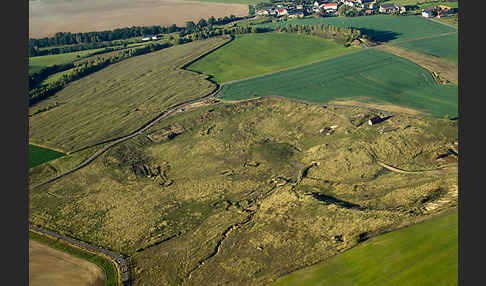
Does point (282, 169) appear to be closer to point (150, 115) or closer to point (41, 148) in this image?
point (150, 115)

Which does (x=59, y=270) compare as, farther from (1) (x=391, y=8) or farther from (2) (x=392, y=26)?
(1) (x=391, y=8)

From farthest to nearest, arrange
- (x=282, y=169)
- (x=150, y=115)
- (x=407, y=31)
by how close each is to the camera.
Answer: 1. (x=407, y=31)
2. (x=150, y=115)
3. (x=282, y=169)

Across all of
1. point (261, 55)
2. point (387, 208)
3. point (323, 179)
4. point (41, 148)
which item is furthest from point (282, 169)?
point (261, 55)

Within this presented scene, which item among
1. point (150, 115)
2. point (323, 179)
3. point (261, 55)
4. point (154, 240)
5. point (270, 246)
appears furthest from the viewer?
point (261, 55)

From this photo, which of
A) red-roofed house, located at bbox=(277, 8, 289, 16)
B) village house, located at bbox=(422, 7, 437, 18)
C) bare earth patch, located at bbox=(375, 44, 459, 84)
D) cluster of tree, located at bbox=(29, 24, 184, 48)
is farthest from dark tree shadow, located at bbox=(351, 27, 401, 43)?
cluster of tree, located at bbox=(29, 24, 184, 48)

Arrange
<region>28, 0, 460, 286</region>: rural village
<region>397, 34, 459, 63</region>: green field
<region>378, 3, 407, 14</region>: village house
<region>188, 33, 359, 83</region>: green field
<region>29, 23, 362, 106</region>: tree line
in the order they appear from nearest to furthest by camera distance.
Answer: <region>28, 0, 460, 286</region>: rural village
<region>29, 23, 362, 106</region>: tree line
<region>397, 34, 459, 63</region>: green field
<region>188, 33, 359, 83</region>: green field
<region>378, 3, 407, 14</region>: village house

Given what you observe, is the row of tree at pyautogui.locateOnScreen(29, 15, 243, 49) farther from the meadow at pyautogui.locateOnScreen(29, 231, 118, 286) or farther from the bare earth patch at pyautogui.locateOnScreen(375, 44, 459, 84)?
the meadow at pyautogui.locateOnScreen(29, 231, 118, 286)
